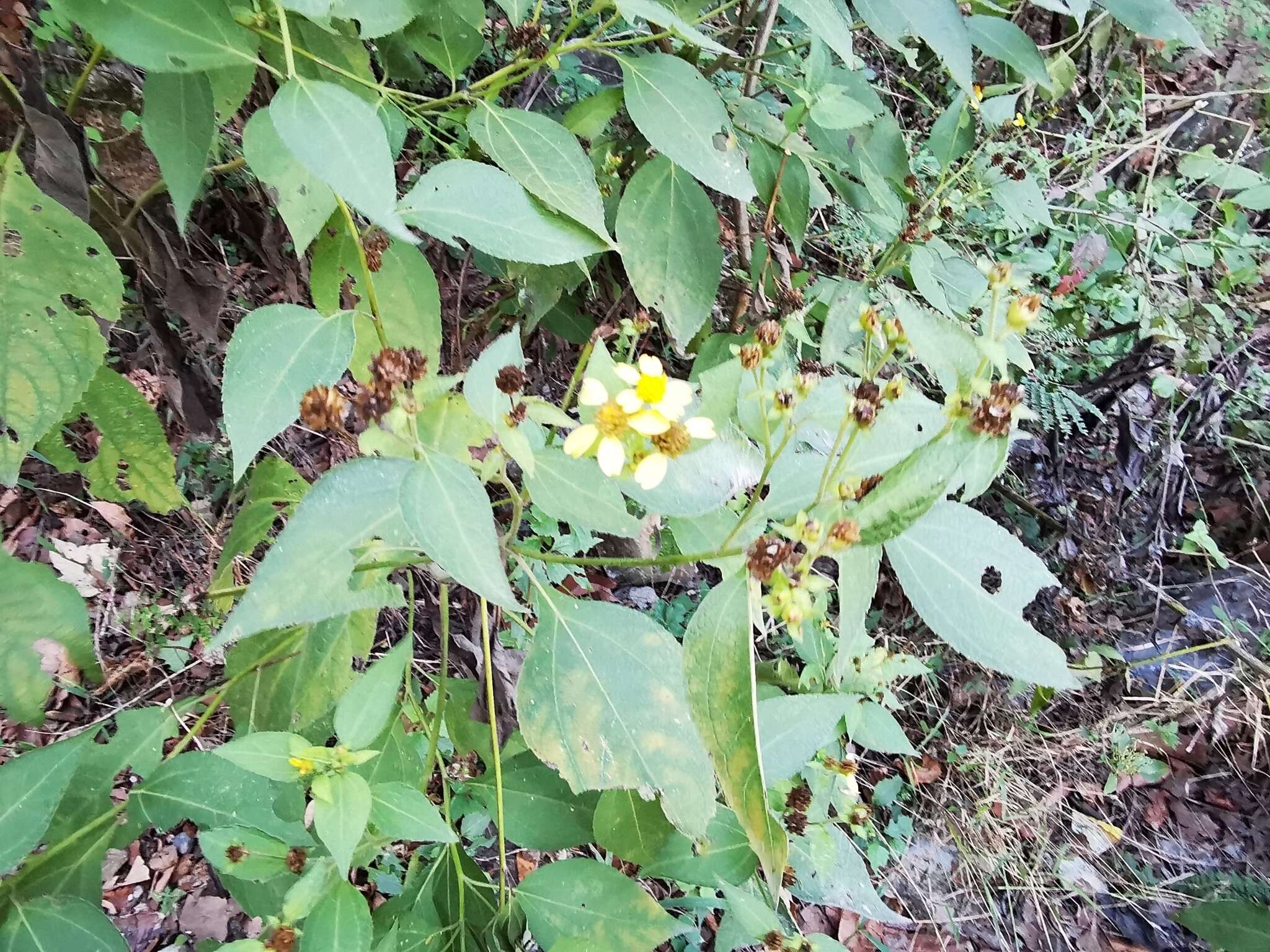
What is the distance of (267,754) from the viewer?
0.72 meters

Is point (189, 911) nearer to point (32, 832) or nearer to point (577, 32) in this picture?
point (32, 832)

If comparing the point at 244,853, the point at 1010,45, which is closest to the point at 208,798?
the point at 244,853

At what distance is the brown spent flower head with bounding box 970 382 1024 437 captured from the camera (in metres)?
0.51

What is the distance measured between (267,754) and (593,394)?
49 centimetres

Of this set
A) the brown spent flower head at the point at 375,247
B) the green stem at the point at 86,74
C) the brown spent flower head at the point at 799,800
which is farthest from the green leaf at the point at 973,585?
the green stem at the point at 86,74

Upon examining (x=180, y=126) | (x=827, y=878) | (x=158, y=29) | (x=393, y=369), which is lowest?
(x=827, y=878)

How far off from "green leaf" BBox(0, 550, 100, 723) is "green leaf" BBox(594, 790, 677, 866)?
628mm

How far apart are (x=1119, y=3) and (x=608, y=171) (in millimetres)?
784

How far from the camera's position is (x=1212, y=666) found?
6.96 feet

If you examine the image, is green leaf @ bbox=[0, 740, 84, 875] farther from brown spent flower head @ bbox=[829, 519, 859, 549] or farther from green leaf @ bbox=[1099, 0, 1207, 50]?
green leaf @ bbox=[1099, 0, 1207, 50]

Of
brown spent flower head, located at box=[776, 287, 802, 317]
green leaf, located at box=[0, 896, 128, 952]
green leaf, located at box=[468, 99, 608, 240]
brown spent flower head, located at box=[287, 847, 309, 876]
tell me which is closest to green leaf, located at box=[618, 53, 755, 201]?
green leaf, located at box=[468, 99, 608, 240]

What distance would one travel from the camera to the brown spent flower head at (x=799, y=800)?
36.0 inches

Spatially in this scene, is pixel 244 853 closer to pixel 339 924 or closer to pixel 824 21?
pixel 339 924

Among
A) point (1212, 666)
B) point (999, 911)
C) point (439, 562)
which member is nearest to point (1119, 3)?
point (439, 562)
